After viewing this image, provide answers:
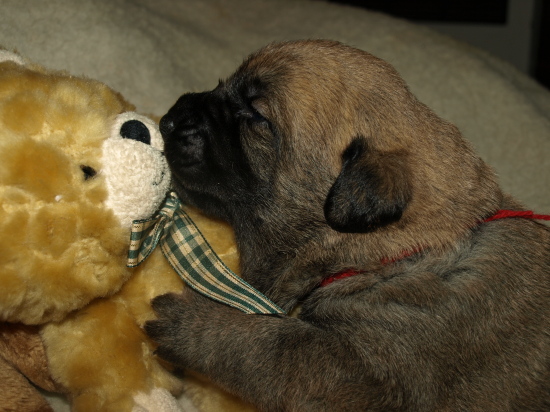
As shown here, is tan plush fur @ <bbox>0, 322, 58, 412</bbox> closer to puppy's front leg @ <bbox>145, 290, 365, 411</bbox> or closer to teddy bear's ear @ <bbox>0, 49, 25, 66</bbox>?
puppy's front leg @ <bbox>145, 290, 365, 411</bbox>

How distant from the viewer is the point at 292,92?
8.45ft

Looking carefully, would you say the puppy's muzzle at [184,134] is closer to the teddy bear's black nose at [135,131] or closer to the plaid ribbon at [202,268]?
the teddy bear's black nose at [135,131]

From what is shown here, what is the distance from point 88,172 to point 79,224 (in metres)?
0.20

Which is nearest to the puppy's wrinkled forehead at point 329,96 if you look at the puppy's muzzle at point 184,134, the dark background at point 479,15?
the puppy's muzzle at point 184,134

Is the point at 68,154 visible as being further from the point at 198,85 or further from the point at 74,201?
the point at 198,85

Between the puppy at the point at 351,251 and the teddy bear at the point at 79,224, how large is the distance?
190mm

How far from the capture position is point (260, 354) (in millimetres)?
2436

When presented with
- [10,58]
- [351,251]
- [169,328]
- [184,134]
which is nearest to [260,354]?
[169,328]

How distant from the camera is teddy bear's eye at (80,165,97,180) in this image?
2.20 meters

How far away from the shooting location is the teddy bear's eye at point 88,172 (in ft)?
7.22

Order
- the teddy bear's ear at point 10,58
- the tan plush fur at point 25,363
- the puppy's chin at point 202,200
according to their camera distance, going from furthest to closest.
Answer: the puppy's chin at point 202,200 → the teddy bear's ear at point 10,58 → the tan plush fur at point 25,363

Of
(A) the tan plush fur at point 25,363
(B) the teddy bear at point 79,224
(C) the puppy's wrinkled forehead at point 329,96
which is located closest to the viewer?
(B) the teddy bear at point 79,224

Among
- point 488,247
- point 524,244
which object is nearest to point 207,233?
point 488,247

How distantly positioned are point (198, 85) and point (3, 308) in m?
2.87
